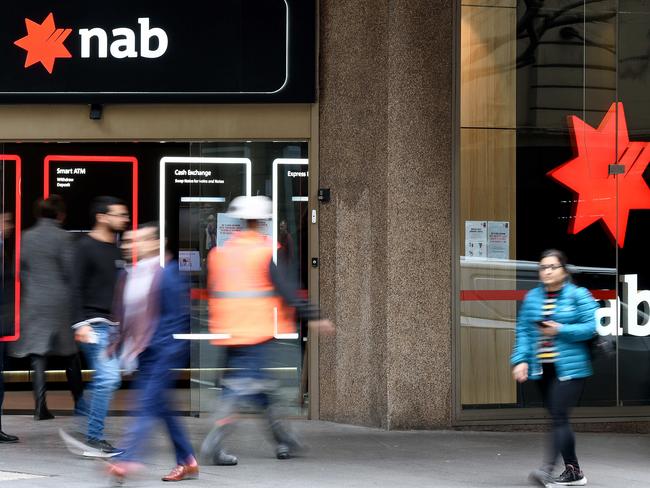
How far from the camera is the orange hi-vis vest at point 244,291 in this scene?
281 inches

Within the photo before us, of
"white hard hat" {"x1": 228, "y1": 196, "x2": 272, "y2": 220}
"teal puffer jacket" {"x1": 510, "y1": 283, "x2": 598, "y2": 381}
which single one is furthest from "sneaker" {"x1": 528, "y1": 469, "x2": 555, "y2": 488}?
"white hard hat" {"x1": 228, "y1": 196, "x2": 272, "y2": 220}

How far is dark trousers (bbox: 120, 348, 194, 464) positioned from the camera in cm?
654

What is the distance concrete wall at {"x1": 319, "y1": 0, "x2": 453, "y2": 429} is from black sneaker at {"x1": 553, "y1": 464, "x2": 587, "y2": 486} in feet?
7.77

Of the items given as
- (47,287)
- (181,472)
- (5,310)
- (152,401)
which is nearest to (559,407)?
(181,472)

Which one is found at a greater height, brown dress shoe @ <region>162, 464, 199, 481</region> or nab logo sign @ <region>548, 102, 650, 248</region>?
nab logo sign @ <region>548, 102, 650, 248</region>

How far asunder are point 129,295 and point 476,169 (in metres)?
3.98

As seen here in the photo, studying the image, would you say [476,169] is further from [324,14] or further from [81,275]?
[81,275]

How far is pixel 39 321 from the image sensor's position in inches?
321

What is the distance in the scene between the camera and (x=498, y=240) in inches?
381

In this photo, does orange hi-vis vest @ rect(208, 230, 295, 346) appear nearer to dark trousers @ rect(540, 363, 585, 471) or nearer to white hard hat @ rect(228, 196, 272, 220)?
white hard hat @ rect(228, 196, 272, 220)

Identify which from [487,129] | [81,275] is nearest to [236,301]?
[81,275]

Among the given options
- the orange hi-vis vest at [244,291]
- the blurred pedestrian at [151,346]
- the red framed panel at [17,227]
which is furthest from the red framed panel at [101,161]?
the blurred pedestrian at [151,346]

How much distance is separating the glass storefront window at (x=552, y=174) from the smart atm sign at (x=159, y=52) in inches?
64.9

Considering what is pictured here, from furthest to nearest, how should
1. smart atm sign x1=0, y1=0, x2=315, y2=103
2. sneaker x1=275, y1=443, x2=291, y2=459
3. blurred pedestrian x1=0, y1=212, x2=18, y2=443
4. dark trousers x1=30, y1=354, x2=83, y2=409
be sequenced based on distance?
1. smart atm sign x1=0, y1=0, x2=315, y2=103
2. dark trousers x1=30, y1=354, x2=83, y2=409
3. blurred pedestrian x1=0, y1=212, x2=18, y2=443
4. sneaker x1=275, y1=443, x2=291, y2=459
